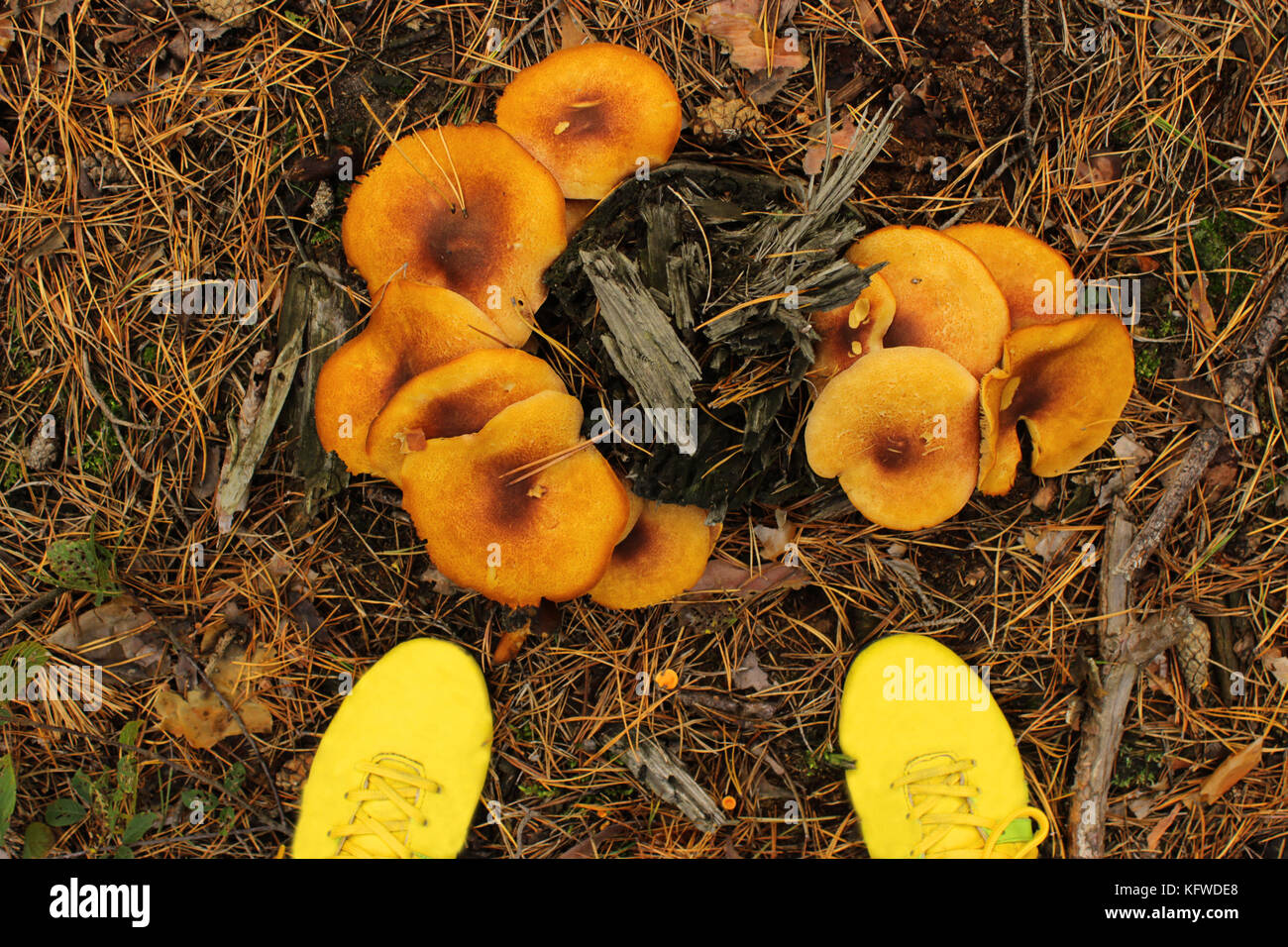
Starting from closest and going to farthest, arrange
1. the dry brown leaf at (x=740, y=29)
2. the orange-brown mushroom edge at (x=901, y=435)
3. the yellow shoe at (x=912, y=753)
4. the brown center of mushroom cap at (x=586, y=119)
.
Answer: the orange-brown mushroom edge at (x=901, y=435), the brown center of mushroom cap at (x=586, y=119), the dry brown leaf at (x=740, y=29), the yellow shoe at (x=912, y=753)

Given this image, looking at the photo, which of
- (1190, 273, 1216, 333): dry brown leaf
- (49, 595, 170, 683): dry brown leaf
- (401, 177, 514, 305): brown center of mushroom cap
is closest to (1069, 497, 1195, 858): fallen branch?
(1190, 273, 1216, 333): dry brown leaf

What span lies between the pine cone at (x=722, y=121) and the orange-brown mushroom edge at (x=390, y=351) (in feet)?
3.67

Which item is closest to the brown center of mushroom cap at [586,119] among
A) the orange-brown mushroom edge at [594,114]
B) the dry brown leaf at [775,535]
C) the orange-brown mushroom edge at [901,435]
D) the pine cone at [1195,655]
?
the orange-brown mushroom edge at [594,114]

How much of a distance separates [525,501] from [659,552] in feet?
1.95

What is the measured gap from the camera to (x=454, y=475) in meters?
2.49

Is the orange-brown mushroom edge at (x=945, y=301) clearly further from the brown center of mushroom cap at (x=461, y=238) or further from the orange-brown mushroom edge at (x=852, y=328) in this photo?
the brown center of mushroom cap at (x=461, y=238)

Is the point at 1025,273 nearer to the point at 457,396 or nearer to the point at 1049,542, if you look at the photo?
the point at 1049,542

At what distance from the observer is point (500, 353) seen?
2.49m

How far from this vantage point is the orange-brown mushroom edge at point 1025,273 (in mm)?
2721

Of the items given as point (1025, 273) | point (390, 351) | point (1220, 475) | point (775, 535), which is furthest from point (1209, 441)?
point (390, 351)

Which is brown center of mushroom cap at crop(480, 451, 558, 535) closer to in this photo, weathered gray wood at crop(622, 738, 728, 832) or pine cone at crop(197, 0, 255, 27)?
weathered gray wood at crop(622, 738, 728, 832)
